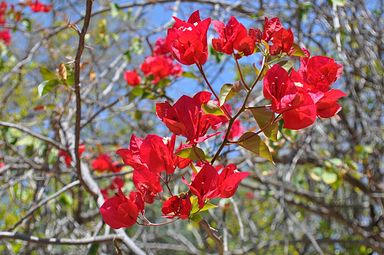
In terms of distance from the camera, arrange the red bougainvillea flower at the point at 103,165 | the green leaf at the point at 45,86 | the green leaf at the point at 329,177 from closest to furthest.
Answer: the green leaf at the point at 45,86 → the green leaf at the point at 329,177 → the red bougainvillea flower at the point at 103,165

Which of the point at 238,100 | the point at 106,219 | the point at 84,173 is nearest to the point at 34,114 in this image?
the point at 238,100

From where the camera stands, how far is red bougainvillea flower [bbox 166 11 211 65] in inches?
31.6

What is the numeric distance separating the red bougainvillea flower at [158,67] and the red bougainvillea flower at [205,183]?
1.01m

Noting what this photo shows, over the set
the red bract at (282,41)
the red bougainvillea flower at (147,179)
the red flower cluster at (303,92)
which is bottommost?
the red bougainvillea flower at (147,179)

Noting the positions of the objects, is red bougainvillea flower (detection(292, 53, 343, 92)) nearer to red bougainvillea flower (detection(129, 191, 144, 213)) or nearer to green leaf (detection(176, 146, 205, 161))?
green leaf (detection(176, 146, 205, 161))

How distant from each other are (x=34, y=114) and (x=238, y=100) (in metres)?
1.43

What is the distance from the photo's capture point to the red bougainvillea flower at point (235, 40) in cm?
82

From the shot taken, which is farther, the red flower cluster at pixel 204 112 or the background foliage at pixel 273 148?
the background foliage at pixel 273 148

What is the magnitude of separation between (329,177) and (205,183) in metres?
1.26

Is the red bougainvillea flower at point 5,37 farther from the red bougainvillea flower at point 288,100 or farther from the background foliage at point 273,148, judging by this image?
the red bougainvillea flower at point 288,100

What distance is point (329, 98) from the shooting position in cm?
79

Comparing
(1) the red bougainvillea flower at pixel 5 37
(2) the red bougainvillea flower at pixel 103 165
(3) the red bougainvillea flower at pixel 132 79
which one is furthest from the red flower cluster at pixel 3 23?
(3) the red bougainvillea flower at pixel 132 79

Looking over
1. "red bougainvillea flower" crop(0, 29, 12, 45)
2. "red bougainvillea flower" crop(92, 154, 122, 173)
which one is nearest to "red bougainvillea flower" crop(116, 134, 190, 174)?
"red bougainvillea flower" crop(92, 154, 122, 173)

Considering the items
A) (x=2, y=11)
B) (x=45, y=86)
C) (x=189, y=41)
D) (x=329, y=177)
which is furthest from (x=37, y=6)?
(x=189, y=41)
